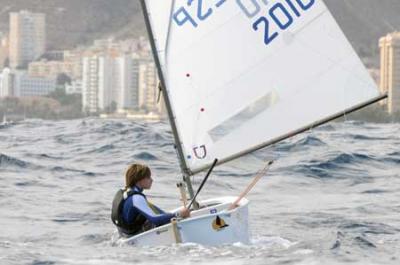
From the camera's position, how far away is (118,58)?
182875 millimetres

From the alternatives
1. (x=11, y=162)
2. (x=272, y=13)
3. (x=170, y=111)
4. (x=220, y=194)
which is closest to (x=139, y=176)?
(x=170, y=111)

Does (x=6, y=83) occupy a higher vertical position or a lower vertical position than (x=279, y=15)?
higher

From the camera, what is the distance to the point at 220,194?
19.1m

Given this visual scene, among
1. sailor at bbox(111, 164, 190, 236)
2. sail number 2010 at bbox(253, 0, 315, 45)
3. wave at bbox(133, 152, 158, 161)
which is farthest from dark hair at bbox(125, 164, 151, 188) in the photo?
wave at bbox(133, 152, 158, 161)

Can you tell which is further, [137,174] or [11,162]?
[11,162]

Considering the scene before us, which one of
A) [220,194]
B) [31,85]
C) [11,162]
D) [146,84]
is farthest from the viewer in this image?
[31,85]

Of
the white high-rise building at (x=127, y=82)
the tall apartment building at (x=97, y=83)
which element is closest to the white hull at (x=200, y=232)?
the tall apartment building at (x=97, y=83)

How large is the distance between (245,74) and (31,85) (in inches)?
6860

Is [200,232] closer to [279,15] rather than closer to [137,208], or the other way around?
[137,208]

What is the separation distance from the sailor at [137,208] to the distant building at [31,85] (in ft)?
553

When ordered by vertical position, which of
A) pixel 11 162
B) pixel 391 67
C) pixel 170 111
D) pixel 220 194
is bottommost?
pixel 220 194

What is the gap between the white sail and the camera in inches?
507

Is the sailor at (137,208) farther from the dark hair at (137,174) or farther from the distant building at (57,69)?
the distant building at (57,69)

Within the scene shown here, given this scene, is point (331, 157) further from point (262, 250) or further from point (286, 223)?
point (262, 250)
